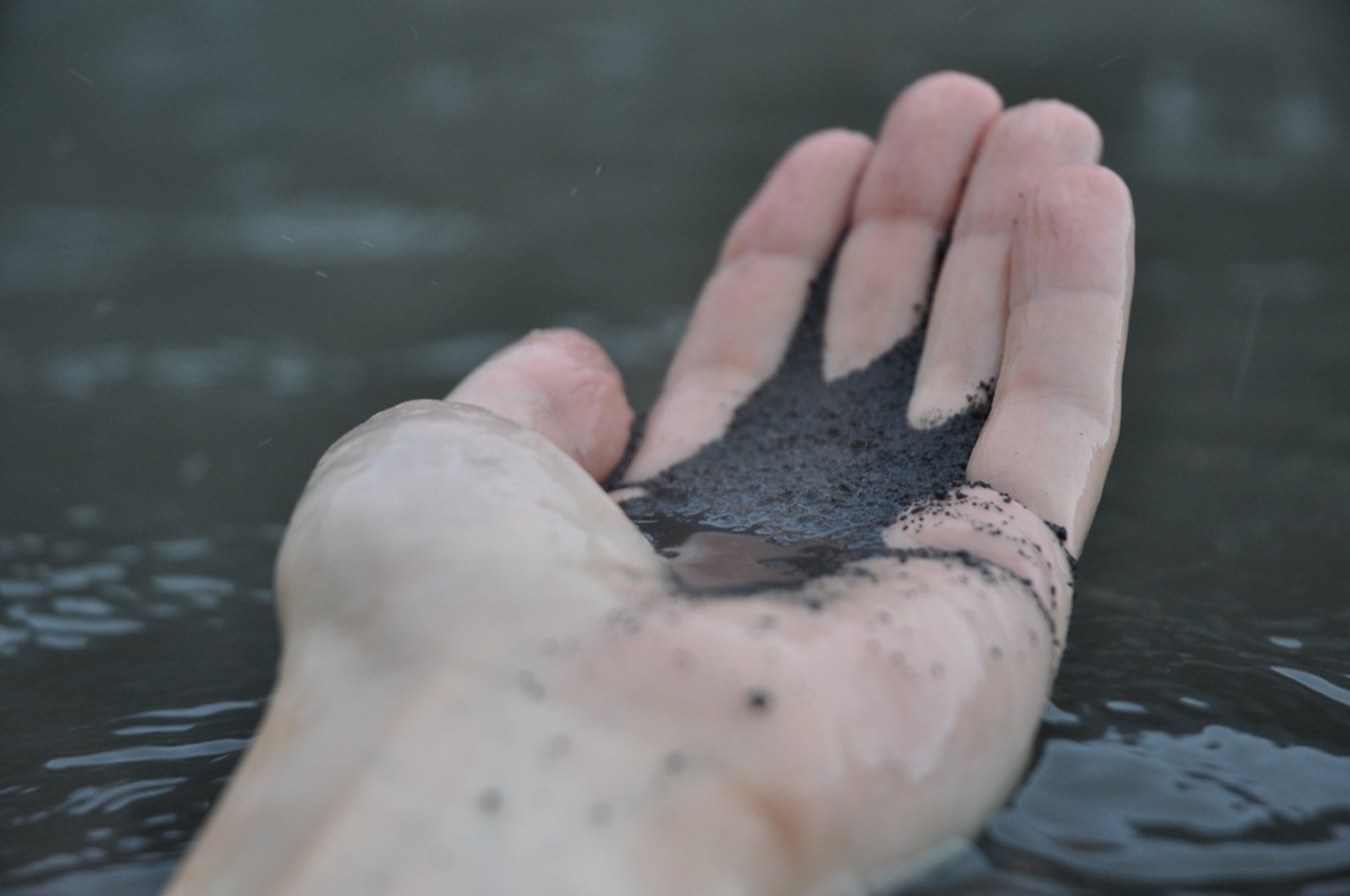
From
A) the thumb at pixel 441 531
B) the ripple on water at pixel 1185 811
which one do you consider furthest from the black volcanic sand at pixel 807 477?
the ripple on water at pixel 1185 811

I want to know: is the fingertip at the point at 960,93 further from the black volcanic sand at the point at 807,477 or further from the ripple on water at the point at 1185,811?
the ripple on water at the point at 1185,811

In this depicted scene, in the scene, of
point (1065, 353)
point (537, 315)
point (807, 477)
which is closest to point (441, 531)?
point (807, 477)

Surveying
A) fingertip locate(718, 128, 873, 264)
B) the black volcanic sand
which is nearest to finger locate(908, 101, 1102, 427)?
the black volcanic sand

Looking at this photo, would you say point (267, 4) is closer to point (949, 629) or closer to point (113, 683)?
point (113, 683)

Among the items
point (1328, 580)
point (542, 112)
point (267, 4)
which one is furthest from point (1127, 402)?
point (267, 4)

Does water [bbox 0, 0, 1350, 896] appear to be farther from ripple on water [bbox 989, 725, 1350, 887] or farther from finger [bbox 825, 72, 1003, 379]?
finger [bbox 825, 72, 1003, 379]

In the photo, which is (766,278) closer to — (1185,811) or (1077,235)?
(1077,235)

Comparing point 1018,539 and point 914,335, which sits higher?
point 914,335
